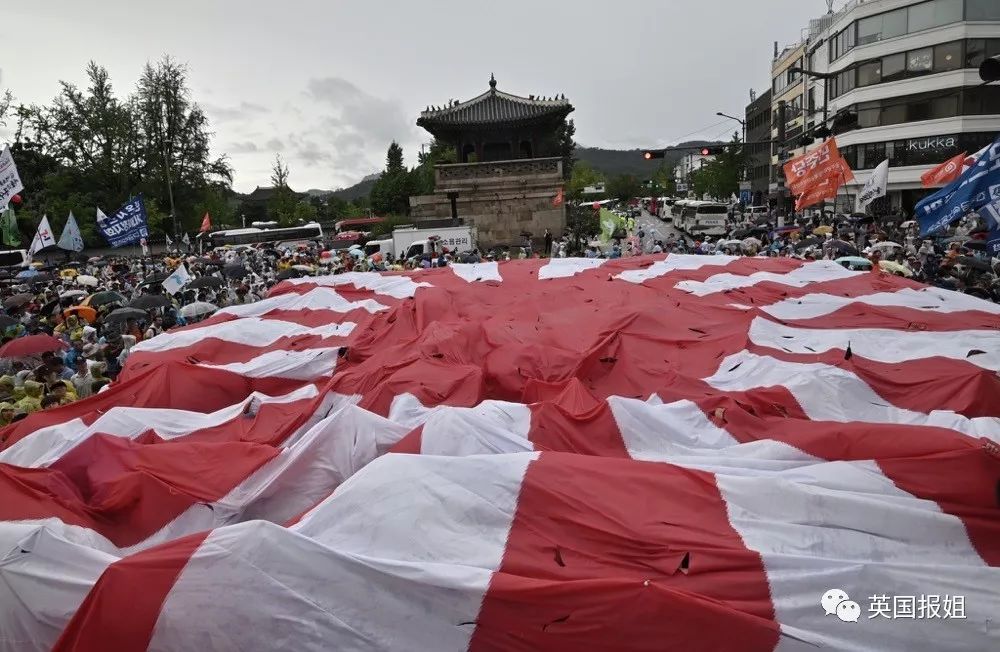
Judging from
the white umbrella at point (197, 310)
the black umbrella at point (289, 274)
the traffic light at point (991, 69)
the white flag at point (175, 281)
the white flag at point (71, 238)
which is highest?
the traffic light at point (991, 69)

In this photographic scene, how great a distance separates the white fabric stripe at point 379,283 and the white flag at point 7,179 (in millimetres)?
5302

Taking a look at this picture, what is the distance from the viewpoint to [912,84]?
87.4 ft

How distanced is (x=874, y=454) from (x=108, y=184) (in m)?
45.4

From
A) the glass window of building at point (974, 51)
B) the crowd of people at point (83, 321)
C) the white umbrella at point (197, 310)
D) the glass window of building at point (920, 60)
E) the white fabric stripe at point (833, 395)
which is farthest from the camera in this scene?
the glass window of building at point (920, 60)

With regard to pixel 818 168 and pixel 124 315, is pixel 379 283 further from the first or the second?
pixel 818 168

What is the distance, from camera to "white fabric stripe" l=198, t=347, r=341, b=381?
303 inches

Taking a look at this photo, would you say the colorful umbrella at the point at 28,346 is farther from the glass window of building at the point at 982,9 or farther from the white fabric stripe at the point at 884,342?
the glass window of building at the point at 982,9

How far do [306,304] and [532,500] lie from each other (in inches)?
337

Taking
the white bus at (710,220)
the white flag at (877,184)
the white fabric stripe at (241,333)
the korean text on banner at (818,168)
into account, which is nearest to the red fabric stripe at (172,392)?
the white fabric stripe at (241,333)

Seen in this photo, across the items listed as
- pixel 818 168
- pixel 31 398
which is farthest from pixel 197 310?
pixel 818 168

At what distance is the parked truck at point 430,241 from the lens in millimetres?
23016

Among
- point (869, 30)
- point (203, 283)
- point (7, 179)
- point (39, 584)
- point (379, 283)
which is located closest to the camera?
point (39, 584)

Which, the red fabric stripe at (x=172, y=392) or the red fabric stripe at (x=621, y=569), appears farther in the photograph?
the red fabric stripe at (x=172, y=392)

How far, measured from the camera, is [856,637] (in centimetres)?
298
